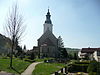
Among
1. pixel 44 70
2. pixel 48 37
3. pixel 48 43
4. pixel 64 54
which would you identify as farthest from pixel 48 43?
pixel 44 70

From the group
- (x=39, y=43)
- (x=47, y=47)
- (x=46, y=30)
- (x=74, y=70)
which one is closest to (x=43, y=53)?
(x=47, y=47)

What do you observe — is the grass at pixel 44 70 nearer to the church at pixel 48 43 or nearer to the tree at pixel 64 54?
the church at pixel 48 43

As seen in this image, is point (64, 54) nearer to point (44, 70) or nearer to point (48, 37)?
point (48, 37)

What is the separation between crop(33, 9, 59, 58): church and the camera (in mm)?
61625

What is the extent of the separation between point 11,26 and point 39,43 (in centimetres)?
4390

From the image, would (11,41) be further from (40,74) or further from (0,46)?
(0,46)

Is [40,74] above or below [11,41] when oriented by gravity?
below

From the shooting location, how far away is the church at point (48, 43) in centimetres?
6162

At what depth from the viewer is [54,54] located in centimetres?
6384

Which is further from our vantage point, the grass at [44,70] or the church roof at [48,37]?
the church roof at [48,37]

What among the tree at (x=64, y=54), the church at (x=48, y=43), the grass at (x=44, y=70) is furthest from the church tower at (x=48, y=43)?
the grass at (x=44, y=70)

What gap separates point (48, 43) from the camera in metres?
62.5

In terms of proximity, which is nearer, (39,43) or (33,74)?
(33,74)

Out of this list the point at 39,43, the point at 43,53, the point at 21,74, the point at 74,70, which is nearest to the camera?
the point at 21,74
